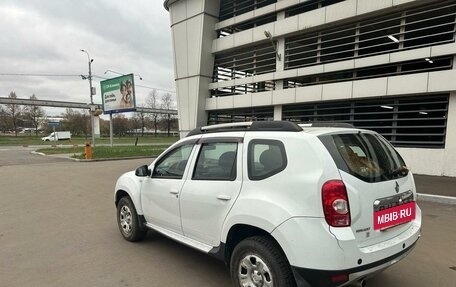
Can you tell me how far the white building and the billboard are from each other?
6051 mm

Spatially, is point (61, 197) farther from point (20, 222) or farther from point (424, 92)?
point (424, 92)

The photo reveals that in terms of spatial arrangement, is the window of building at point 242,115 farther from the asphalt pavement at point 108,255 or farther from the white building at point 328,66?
the asphalt pavement at point 108,255

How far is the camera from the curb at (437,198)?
7.25 m

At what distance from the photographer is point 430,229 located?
Answer: 5383mm

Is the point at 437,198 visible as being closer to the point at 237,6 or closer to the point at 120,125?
the point at 237,6

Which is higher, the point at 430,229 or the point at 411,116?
the point at 411,116

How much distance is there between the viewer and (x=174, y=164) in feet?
13.4

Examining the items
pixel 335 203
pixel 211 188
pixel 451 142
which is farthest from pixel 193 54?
pixel 335 203

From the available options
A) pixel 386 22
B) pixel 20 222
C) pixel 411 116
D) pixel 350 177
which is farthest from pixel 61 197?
pixel 386 22

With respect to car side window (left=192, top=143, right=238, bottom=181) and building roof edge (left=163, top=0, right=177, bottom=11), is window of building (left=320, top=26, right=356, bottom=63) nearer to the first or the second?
building roof edge (left=163, top=0, right=177, bottom=11)

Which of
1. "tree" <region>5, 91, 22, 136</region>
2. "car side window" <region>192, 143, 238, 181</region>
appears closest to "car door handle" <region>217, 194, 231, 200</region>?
"car side window" <region>192, 143, 238, 181</region>

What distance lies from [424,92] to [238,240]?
403 inches

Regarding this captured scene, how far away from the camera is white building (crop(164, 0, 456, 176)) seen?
10945mm

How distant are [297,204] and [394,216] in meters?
1.01
